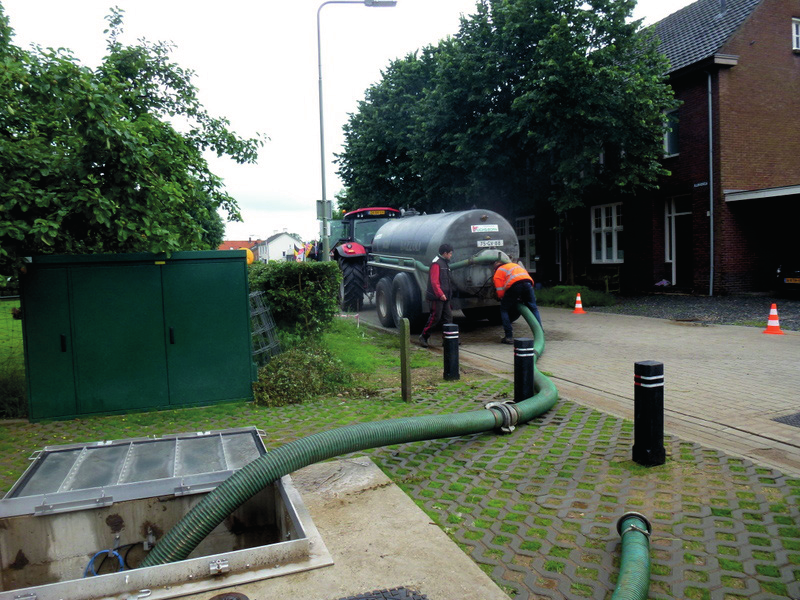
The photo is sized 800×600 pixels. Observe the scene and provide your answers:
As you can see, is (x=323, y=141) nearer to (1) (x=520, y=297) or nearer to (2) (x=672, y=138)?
(1) (x=520, y=297)

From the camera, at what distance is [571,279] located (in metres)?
21.3

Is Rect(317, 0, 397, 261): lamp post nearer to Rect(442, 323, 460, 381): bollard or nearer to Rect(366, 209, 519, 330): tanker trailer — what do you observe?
Rect(366, 209, 519, 330): tanker trailer

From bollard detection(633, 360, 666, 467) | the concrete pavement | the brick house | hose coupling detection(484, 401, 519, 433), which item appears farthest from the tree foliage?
bollard detection(633, 360, 666, 467)

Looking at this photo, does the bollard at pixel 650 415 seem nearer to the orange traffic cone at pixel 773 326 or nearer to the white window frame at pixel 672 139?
the orange traffic cone at pixel 773 326

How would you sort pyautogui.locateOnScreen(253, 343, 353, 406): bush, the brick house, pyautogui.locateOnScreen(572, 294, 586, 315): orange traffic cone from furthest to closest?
the brick house, pyautogui.locateOnScreen(572, 294, 586, 315): orange traffic cone, pyautogui.locateOnScreen(253, 343, 353, 406): bush

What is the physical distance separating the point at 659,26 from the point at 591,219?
8146 millimetres

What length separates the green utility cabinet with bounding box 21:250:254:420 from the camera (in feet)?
21.7

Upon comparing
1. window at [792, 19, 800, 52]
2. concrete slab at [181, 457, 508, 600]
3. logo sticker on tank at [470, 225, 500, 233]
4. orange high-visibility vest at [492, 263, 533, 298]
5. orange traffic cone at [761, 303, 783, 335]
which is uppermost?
window at [792, 19, 800, 52]

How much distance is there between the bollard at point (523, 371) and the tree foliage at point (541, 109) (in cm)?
1281

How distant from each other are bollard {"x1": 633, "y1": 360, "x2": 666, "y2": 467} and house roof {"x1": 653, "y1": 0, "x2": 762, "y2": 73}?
1726 centimetres

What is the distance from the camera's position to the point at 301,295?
943cm

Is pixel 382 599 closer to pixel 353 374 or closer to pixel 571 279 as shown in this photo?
pixel 353 374

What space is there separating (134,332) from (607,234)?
2059 centimetres

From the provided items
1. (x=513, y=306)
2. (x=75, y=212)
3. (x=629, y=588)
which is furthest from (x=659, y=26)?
(x=629, y=588)
